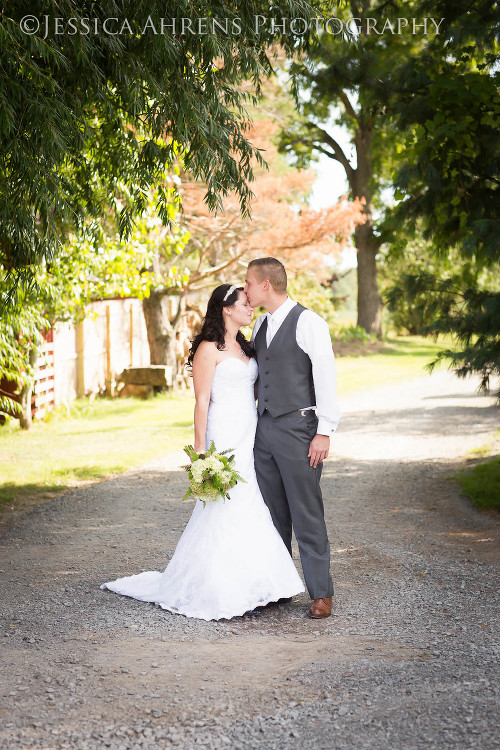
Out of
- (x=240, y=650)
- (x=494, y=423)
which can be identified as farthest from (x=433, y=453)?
(x=240, y=650)

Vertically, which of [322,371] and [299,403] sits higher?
[322,371]

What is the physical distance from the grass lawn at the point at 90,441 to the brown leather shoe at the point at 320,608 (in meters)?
4.46

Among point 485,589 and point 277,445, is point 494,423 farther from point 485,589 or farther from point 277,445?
point 277,445

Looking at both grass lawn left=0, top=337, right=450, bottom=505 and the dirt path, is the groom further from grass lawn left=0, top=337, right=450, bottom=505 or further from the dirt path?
grass lawn left=0, top=337, right=450, bottom=505

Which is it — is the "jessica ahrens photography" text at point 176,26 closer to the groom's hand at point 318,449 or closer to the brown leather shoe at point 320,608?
the groom's hand at point 318,449

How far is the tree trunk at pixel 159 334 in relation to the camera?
17781mm

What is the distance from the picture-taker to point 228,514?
5.23 m

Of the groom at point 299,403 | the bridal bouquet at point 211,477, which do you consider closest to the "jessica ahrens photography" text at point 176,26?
the groom at point 299,403

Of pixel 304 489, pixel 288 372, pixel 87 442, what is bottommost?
pixel 87 442

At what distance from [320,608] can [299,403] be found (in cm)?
126

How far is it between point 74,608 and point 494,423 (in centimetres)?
958

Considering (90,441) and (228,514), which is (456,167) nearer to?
(228,514)

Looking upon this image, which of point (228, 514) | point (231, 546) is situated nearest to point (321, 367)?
point (228, 514)

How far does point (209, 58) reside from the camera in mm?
5848
